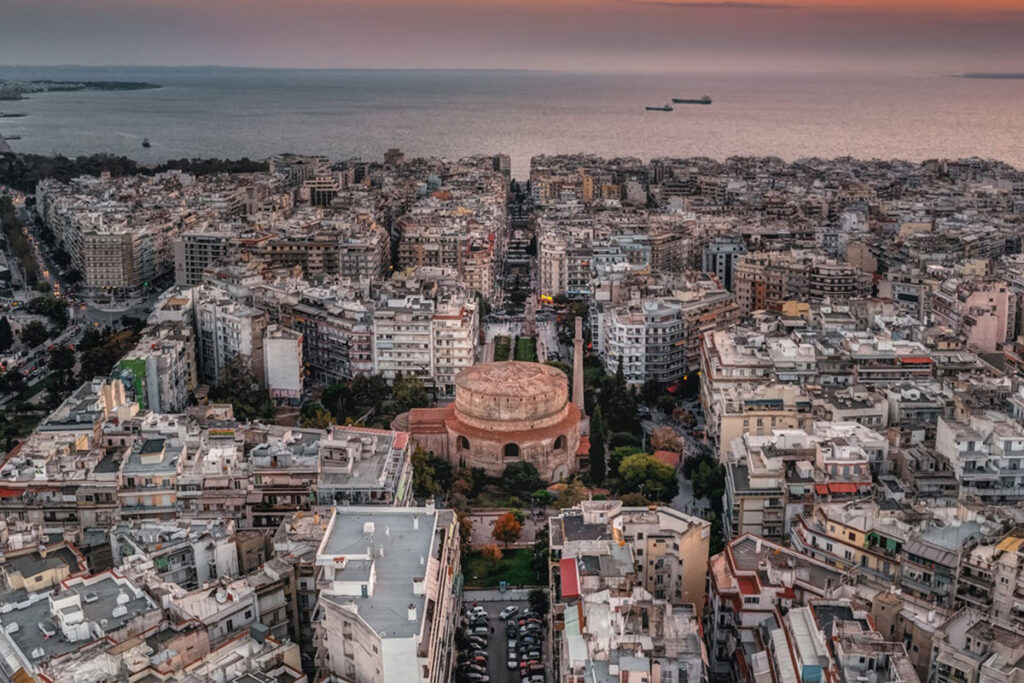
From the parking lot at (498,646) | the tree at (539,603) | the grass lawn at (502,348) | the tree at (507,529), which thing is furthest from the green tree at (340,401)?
the tree at (539,603)

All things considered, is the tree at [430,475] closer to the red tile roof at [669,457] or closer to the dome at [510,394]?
the dome at [510,394]

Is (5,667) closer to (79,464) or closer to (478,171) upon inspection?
(79,464)

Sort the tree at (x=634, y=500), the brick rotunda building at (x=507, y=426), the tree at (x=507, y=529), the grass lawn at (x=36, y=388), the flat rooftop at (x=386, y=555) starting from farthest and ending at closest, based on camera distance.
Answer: the grass lawn at (x=36, y=388) < the brick rotunda building at (x=507, y=426) < the tree at (x=634, y=500) < the tree at (x=507, y=529) < the flat rooftop at (x=386, y=555)

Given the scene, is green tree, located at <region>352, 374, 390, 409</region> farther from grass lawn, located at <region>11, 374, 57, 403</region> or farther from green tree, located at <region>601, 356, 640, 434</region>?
grass lawn, located at <region>11, 374, 57, 403</region>

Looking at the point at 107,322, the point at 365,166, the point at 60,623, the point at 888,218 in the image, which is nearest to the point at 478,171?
the point at 365,166

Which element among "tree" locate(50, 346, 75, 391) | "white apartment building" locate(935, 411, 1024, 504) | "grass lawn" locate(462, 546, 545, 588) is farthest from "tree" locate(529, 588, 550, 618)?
"tree" locate(50, 346, 75, 391)

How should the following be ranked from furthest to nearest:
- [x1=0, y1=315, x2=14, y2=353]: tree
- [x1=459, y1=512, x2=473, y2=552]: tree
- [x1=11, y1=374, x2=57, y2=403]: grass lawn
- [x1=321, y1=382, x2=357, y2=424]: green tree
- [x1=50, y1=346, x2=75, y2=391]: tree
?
[x1=0, y1=315, x2=14, y2=353]: tree → [x1=11, y1=374, x2=57, y2=403]: grass lawn → [x1=50, y1=346, x2=75, y2=391]: tree → [x1=321, y1=382, x2=357, y2=424]: green tree → [x1=459, y1=512, x2=473, y2=552]: tree
